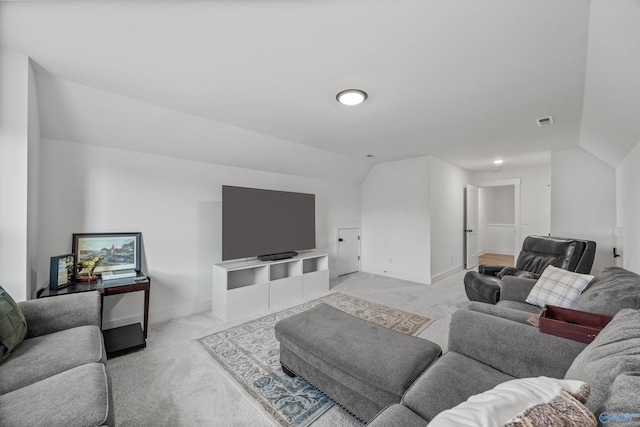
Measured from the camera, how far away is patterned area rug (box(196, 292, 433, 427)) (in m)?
1.68

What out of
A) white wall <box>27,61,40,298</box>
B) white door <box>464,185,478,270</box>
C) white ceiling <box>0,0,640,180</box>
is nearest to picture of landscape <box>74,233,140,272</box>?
white wall <box>27,61,40,298</box>

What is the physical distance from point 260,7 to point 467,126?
277 cm

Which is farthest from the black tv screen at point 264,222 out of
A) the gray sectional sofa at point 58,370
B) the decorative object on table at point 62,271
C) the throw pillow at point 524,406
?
the throw pillow at point 524,406

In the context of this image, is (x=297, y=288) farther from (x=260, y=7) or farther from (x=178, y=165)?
(x=260, y=7)

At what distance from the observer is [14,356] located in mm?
1396

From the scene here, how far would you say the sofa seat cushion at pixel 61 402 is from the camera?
1.00 m

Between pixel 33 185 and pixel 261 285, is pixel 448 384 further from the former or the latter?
pixel 33 185

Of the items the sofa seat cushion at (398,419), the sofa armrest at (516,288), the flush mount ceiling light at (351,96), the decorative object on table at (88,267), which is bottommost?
the sofa seat cushion at (398,419)

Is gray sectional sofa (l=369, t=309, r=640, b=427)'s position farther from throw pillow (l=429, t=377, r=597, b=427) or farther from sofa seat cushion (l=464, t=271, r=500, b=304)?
sofa seat cushion (l=464, t=271, r=500, b=304)

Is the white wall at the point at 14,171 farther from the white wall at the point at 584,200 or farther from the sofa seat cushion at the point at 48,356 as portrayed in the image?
the white wall at the point at 584,200

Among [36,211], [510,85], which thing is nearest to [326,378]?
[510,85]

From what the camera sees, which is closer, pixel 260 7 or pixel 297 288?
pixel 260 7

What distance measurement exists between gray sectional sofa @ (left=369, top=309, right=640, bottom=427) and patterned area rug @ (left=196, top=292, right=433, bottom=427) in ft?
Answer: 2.78

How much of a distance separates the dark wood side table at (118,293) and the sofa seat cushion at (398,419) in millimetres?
2360
